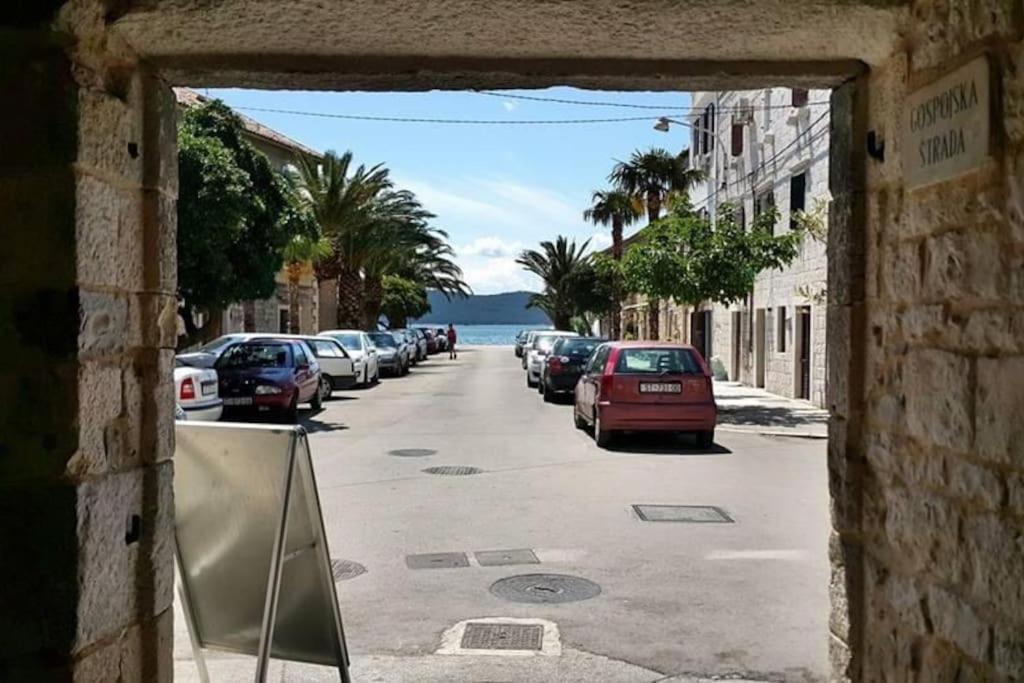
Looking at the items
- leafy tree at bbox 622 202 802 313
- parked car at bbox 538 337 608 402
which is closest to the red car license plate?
leafy tree at bbox 622 202 802 313

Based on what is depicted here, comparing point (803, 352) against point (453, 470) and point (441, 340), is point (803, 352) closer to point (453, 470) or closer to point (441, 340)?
point (453, 470)

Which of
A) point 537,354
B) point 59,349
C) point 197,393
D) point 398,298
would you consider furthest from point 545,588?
point 398,298

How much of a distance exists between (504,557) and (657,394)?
247 inches

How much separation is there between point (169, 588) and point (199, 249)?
11970mm

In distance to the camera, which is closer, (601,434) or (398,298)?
(601,434)

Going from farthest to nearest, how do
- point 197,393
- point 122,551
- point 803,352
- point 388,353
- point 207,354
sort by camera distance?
1. point 388,353
2. point 803,352
3. point 207,354
4. point 197,393
5. point 122,551

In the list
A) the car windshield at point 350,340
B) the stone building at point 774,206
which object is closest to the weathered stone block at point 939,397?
the stone building at point 774,206

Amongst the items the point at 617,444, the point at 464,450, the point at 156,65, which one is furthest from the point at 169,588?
the point at 617,444

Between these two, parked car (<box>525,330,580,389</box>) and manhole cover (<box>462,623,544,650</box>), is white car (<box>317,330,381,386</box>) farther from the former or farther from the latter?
manhole cover (<box>462,623,544,650</box>)

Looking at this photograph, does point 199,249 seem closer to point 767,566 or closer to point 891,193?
point 767,566

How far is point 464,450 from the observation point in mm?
13180

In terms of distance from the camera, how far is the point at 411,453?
42.4 feet

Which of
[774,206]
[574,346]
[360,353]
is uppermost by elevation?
[774,206]

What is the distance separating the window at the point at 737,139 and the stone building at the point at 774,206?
0.03m
